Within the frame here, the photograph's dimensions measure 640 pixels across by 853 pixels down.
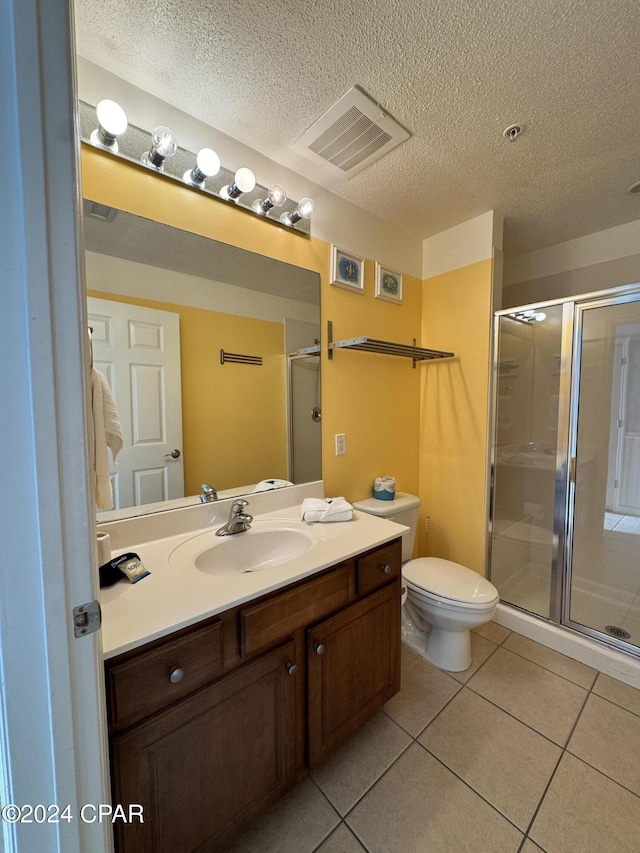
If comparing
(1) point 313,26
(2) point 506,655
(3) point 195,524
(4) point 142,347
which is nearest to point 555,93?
(1) point 313,26

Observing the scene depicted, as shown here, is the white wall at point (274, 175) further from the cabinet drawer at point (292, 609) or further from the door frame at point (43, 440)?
the cabinet drawer at point (292, 609)

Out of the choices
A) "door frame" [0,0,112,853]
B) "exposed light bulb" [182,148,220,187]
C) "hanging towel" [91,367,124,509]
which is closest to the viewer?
"door frame" [0,0,112,853]

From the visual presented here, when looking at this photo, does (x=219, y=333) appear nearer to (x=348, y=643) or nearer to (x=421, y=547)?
(x=348, y=643)

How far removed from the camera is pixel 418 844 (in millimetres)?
990

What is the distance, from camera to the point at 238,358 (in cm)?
144

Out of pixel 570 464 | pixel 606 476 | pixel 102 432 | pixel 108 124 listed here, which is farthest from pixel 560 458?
pixel 108 124

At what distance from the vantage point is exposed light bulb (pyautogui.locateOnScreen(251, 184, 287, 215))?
55.7 inches

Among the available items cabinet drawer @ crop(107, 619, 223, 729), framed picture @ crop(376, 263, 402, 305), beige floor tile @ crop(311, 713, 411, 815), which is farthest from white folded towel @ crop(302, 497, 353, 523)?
framed picture @ crop(376, 263, 402, 305)

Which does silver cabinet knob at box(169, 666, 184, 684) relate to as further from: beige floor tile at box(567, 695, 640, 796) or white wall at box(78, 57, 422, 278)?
white wall at box(78, 57, 422, 278)

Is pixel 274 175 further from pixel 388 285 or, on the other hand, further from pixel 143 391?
pixel 143 391

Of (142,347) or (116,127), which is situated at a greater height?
(116,127)

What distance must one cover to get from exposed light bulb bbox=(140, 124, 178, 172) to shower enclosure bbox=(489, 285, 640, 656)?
181 centimetres

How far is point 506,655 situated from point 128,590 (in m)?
1.91

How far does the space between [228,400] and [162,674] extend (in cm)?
96
